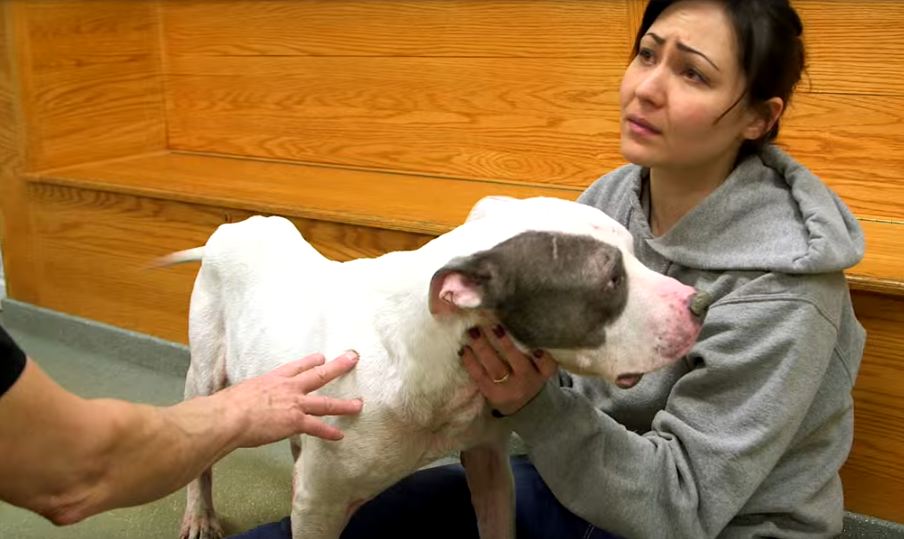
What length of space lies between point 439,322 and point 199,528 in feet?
3.40

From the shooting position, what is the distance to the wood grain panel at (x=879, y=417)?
5.82ft

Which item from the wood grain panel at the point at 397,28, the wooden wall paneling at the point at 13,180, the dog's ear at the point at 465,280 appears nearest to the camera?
the dog's ear at the point at 465,280

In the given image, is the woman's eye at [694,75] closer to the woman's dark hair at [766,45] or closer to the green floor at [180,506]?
the woman's dark hair at [766,45]

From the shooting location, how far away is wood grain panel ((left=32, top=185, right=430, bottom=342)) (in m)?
2.81

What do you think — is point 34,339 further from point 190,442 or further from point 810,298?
point 810,298

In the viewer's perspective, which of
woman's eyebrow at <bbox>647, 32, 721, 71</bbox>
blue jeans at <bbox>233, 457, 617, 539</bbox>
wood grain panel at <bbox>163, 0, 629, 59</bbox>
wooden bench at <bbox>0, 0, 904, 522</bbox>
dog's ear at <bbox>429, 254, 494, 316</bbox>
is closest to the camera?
dog's ear at <bbox>429, 254, 494, 316</bbox>

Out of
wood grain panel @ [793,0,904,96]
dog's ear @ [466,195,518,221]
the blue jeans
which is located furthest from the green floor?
wood grain panel @ [793,0,904,96]

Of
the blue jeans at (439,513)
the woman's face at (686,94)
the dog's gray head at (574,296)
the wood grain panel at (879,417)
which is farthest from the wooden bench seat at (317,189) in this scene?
the dog's gray head at (574,296)

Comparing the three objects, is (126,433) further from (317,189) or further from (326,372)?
(317,189)

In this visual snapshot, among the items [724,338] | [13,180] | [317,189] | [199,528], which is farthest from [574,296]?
[13,180]

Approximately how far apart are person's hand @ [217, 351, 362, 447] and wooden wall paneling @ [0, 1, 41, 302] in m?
2.14

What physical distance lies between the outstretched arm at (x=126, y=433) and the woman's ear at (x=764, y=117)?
2.23 feet

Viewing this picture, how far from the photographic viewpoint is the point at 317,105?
3.15 m

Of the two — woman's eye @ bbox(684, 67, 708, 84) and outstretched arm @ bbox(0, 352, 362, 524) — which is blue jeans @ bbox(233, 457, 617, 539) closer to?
outstretched arm @ bbox(0, 352, 362, 524)
